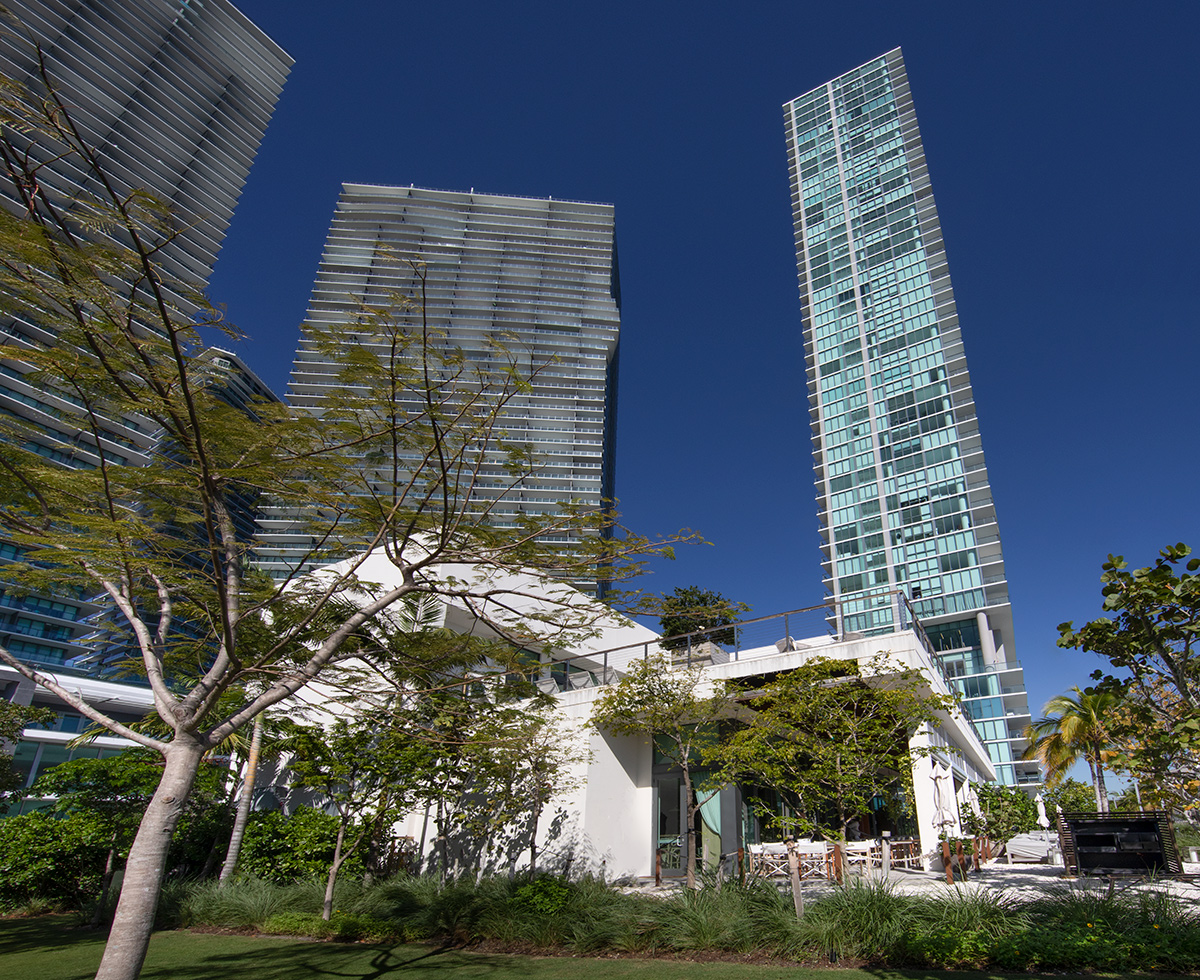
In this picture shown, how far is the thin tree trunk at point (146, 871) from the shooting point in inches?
194

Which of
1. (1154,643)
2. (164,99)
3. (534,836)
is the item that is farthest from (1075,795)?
(164,99)

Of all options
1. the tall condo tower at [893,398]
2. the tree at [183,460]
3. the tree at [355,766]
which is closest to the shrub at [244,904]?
the tree at [355,766]

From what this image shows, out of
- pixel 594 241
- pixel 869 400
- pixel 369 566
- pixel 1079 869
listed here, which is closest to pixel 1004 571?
pixel 869 400

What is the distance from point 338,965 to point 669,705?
6.44 metres

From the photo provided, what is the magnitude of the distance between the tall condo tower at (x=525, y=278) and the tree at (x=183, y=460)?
92.7m

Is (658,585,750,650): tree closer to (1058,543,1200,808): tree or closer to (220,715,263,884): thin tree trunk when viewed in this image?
(1058,543,1200,808): tree

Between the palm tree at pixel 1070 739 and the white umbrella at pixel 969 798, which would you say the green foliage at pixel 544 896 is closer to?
the white umbrella at pixel 969 798

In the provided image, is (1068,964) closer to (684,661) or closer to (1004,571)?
(684,661)

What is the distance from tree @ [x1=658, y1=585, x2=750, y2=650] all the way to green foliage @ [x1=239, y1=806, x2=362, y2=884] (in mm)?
8606

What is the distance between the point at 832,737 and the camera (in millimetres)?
9461

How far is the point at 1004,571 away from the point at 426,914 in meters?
64.4

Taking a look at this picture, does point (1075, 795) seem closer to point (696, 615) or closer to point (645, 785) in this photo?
point (645, 785)

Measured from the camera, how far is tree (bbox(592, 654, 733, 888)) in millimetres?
11984

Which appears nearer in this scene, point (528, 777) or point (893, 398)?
point (528, 777)
